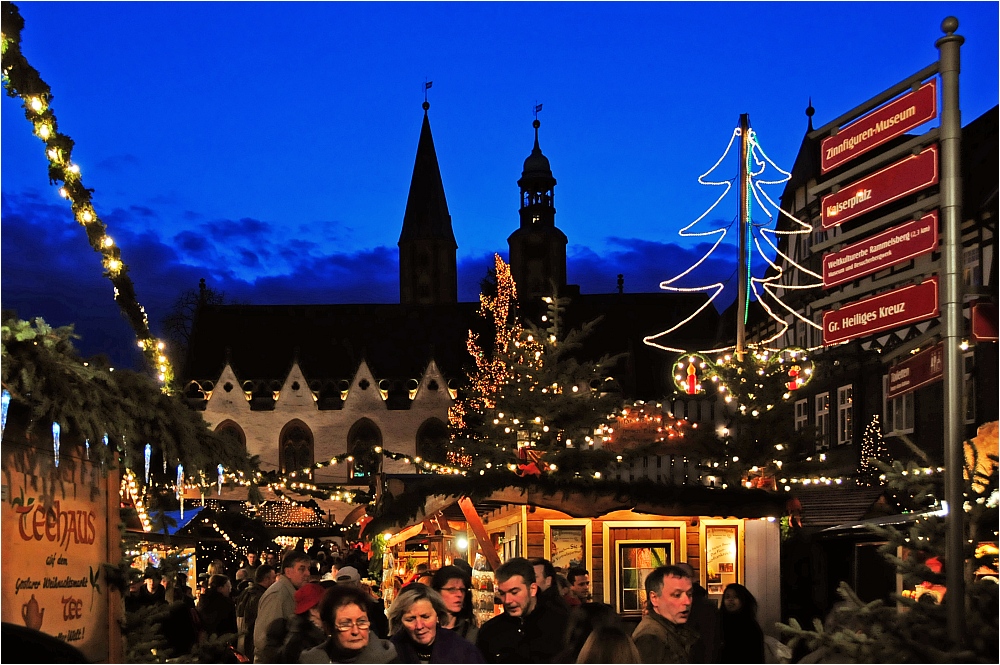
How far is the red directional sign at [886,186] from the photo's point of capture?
6.42 m

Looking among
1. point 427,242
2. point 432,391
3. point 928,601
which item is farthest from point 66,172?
point 427,242

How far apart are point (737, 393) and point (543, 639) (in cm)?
1593

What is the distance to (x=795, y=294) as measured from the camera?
98.6ft

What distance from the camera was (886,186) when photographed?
6.60 m

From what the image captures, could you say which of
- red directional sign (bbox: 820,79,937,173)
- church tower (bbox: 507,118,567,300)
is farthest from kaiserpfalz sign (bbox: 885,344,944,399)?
church tower (bbox: 507,118,567,300)

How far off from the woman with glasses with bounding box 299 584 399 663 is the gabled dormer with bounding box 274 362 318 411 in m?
50.9

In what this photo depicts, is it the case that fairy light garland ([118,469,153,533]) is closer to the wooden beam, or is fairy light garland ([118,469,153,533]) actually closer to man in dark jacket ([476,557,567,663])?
man in dark jacket ([476,557,567,663])

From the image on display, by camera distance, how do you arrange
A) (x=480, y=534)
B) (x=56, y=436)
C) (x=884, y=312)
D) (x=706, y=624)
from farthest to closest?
(x=480, y=534), (x=706, y=624), (x=884, y=312), (x=56, y=436)

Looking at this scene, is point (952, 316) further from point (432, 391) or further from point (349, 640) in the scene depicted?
point (432, 391)

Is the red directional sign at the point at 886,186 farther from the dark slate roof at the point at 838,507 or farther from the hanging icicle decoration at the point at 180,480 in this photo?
the dark slate roof at the point at 838,507

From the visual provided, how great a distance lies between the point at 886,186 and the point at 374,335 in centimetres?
5457

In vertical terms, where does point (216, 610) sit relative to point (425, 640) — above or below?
below

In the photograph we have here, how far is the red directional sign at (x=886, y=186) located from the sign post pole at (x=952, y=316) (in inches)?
10.6

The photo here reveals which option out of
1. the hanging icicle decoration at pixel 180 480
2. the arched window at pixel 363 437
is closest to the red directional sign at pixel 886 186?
the hanging icicle decoration at pixel 180 480
